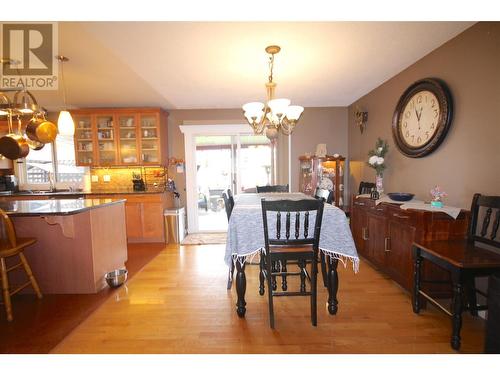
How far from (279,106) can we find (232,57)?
790 mm

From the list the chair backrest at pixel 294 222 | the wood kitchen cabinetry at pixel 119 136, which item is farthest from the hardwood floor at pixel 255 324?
the wood kitchen cabinetry at pixel 119 136

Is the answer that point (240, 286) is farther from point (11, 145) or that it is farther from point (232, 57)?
point (11, 145)

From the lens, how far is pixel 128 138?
170 inches

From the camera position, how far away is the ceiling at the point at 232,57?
1.96 metres

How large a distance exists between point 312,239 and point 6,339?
2301 millimetres

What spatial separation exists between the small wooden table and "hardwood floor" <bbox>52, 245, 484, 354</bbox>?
0.19 m

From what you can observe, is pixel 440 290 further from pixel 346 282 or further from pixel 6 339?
pixel 6 339

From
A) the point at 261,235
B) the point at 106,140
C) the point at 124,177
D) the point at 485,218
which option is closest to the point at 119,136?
the point at 106,140

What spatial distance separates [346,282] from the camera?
99.6 inches

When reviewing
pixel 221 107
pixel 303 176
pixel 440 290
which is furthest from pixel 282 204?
pixel 221 107

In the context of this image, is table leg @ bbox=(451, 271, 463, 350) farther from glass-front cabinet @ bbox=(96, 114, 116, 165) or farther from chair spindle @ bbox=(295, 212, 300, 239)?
glass-front cabinet @ bbox=(96, 114, 116, 165)
